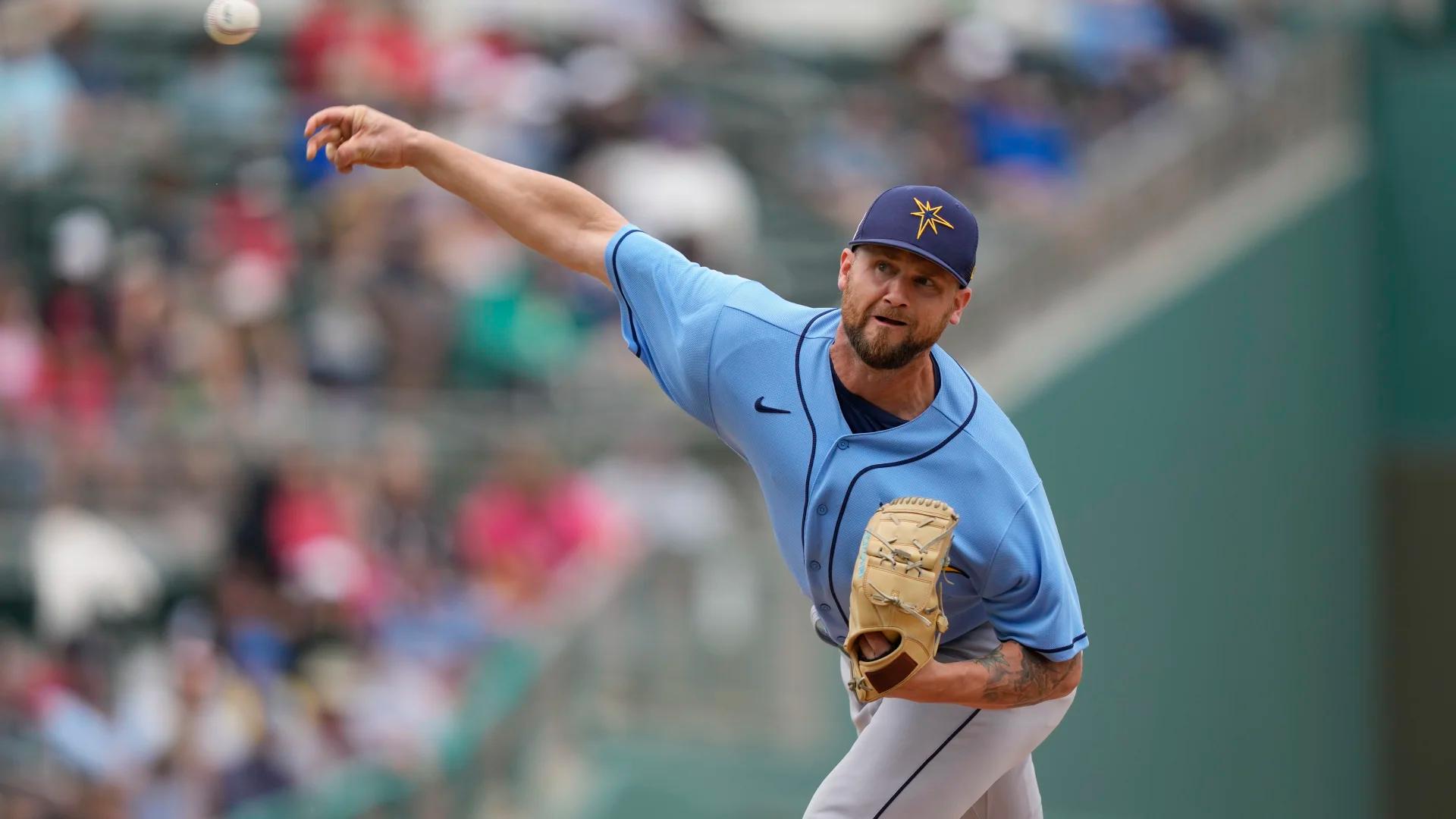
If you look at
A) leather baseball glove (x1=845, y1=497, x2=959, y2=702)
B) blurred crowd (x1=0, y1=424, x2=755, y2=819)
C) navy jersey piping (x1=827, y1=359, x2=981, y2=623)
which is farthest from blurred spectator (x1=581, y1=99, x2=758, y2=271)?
leather baseball glove (x1=845, y1=497, x2=959, y2=702)

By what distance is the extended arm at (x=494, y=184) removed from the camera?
17.4ft

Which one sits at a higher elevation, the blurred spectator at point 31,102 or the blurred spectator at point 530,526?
the blurred spectator at point 31,102

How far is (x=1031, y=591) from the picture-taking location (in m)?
4.85

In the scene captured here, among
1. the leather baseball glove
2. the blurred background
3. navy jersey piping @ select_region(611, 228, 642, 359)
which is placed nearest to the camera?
the leather baseball glove

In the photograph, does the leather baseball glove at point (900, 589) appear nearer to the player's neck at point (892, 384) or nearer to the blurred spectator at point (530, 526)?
the player's neck at point (892, 384)

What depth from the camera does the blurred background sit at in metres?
9.89

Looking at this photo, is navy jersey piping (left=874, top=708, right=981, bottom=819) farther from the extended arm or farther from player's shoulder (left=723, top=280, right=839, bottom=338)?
the extended arm

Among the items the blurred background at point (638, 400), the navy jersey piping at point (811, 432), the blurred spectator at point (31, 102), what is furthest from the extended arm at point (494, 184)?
the blurred spectator at point (31, 102)

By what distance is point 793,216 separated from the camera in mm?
13852

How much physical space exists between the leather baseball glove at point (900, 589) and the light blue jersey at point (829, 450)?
15.0 inches

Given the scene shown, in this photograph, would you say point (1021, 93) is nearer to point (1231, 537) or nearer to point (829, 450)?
point (1231, 537)

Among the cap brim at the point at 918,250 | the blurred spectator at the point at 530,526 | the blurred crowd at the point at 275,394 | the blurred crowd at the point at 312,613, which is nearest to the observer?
the cap brim at the point at 918,250

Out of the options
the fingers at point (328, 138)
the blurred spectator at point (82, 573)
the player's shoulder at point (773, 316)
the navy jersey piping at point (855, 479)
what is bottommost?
the navy jersey piping at point (855, 479)

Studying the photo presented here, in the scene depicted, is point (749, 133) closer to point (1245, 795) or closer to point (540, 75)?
point (540, 75)
